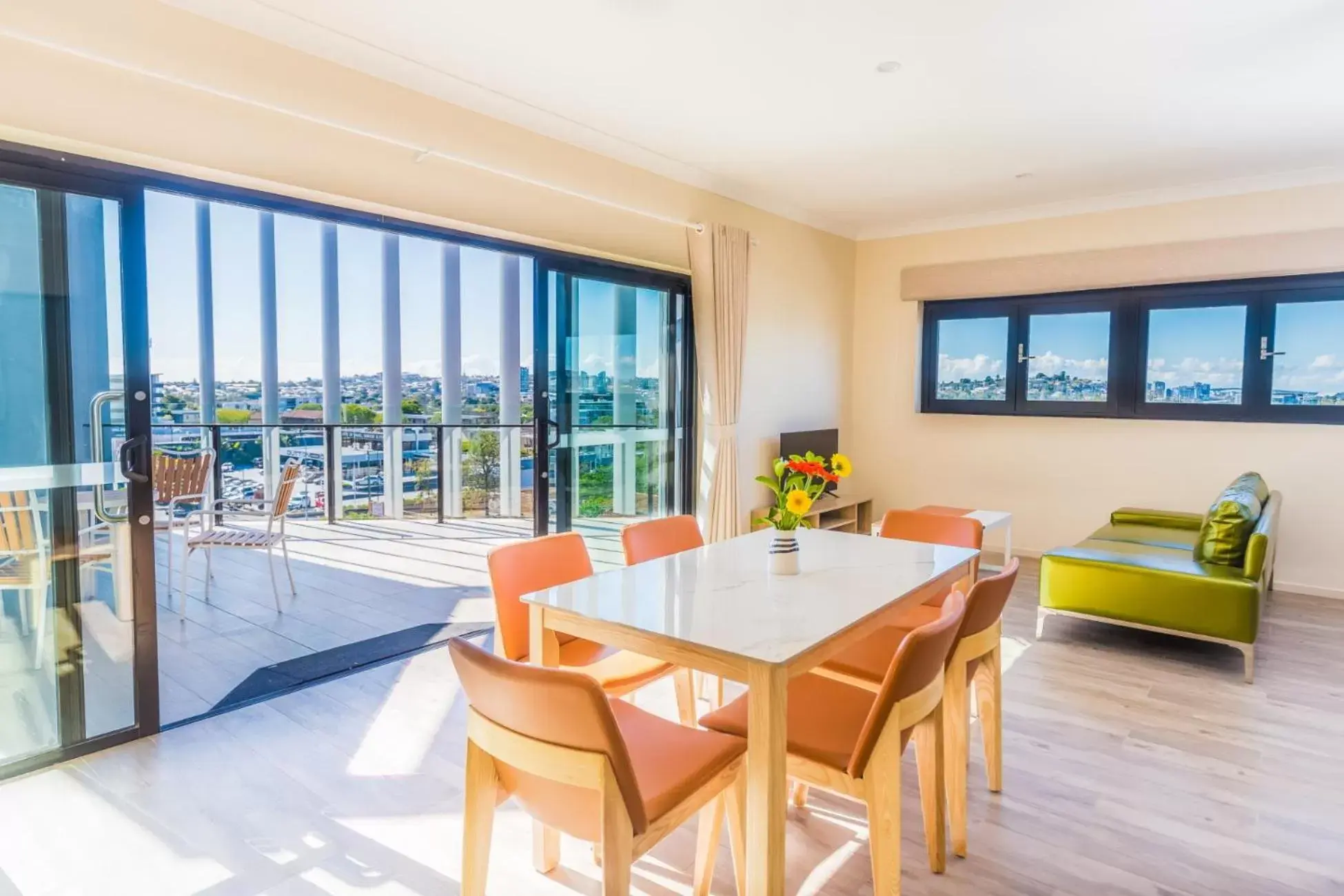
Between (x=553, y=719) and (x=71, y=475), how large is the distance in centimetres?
218

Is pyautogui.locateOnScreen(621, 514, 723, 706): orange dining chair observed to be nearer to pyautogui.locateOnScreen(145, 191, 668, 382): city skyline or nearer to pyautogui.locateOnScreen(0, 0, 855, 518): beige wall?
pyautogui.locateOnScreen(0, 0, 855, 518): beige wall

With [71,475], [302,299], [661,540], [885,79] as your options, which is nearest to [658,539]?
[661,540]

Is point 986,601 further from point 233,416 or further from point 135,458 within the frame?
point 233,416

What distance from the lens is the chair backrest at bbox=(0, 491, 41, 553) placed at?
7.97 ft

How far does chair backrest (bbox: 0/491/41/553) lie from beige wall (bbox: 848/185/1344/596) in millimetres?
5597

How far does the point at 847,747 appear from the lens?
5.84ft

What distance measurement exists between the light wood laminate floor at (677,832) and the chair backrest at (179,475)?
6.72ft

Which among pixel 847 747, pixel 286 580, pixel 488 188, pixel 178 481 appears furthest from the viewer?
pixel 286 580

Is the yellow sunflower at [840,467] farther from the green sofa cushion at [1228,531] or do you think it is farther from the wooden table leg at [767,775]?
the green sofa cushion at [1228,531]

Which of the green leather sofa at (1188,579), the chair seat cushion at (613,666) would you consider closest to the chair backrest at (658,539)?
the chair seat cushion at (613,666)

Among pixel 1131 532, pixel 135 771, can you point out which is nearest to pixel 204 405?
pixel 135 771

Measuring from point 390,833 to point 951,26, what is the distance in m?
3.34

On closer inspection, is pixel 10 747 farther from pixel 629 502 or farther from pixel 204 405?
pixel 204 405

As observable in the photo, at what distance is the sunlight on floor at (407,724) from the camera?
8.53 ft
